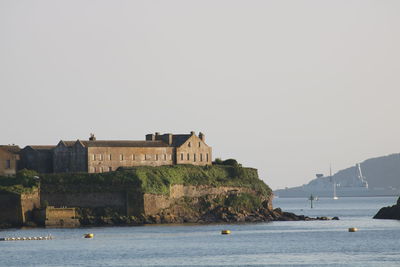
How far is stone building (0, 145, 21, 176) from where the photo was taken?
146375 millimetres

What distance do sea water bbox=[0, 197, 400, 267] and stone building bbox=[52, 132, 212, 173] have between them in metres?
16.1

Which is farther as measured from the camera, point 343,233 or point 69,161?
point 69,161

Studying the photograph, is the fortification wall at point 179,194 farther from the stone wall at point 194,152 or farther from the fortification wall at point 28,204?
the fortification wall at point 28,204

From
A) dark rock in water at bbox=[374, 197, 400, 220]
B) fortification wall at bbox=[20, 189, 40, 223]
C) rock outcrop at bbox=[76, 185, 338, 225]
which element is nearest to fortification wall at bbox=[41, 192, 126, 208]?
rock outcrop at bbox=[76, 185, 338, 225]

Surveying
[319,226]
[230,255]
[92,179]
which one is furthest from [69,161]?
[230,255]

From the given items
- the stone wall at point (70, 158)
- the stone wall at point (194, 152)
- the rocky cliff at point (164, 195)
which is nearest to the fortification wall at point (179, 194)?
the rocky cliff at point (164, 195)

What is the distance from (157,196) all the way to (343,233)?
88.3 feet

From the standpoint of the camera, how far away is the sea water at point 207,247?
90.6 metres

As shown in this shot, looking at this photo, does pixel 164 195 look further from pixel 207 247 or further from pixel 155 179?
pixel 207 247

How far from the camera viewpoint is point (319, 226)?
456ft

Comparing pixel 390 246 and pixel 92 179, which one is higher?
pixel 92 179

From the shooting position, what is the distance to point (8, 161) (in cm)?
14725

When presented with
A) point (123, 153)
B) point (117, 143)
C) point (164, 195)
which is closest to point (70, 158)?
point (117, 143)

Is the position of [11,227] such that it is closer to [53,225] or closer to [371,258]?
[53,225]
